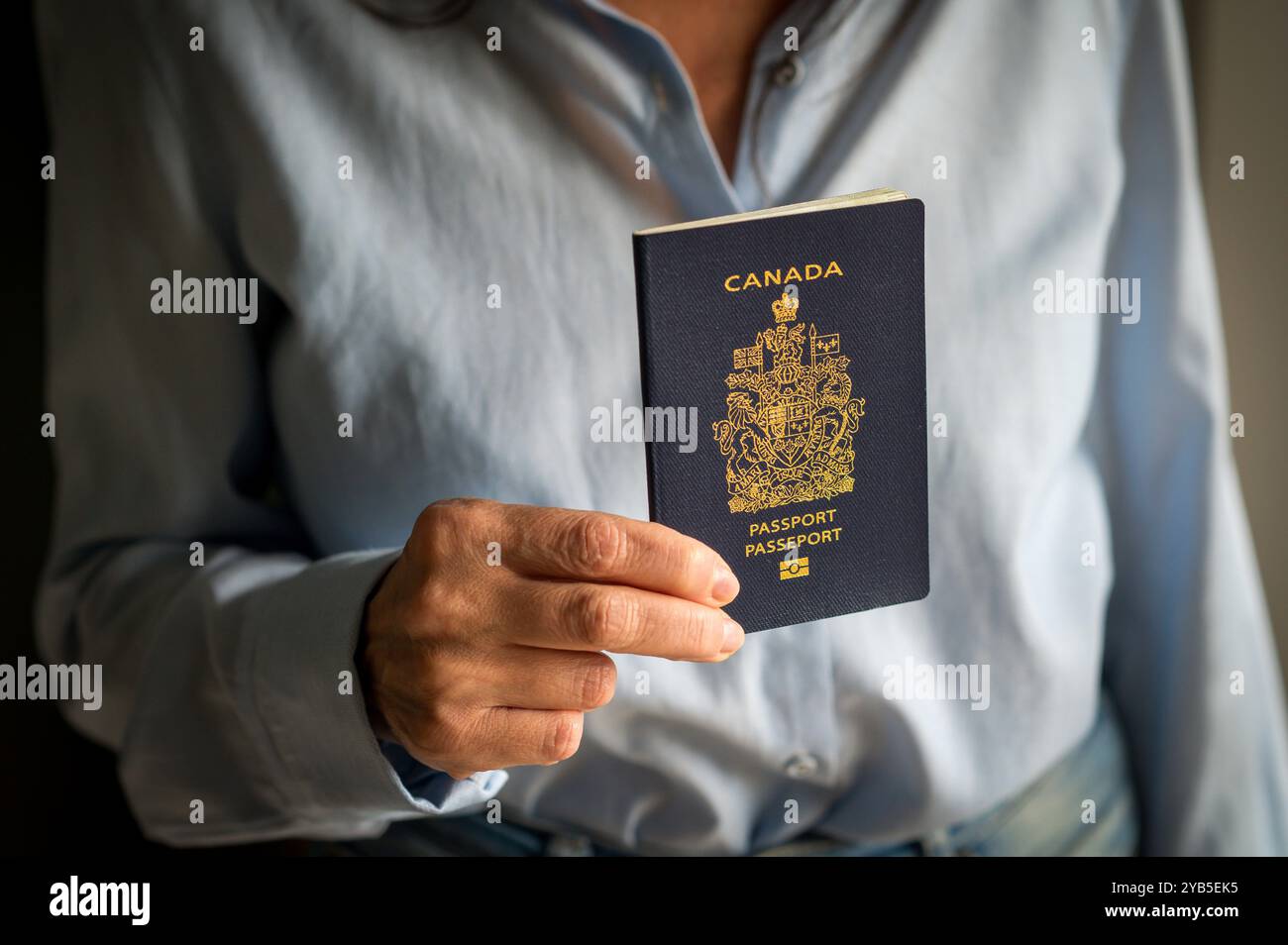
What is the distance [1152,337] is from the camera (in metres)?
0.94

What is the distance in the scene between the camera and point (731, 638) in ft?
2.15

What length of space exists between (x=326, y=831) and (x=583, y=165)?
0.60 m

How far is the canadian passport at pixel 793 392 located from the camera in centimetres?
65

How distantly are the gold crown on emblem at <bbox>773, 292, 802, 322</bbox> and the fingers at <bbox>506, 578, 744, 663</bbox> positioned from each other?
19 cm

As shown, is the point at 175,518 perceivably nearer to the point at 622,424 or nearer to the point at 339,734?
the point at 339,734

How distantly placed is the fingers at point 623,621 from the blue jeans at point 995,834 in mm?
342

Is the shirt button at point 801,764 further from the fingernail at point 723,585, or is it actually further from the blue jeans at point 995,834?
the fingernail at point 723,585

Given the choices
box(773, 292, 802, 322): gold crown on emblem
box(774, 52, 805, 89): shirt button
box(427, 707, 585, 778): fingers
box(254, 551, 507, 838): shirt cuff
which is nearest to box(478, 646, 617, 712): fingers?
box(427, 707, 585, 778): fingers

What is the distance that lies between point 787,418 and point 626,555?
0.14 metres

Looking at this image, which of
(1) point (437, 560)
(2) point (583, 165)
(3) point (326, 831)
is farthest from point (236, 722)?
(2) point (583, 165)

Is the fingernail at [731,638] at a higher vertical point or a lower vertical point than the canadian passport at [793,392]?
lower

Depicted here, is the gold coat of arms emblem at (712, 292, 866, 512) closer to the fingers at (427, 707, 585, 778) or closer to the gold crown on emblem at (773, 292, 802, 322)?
the gold crown on emblem at (773, 292, 802, 322)

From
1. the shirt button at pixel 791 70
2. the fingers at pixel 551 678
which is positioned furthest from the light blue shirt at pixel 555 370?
the fingers at pixel 551 678

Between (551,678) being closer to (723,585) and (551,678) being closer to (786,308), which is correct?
(723,585)
